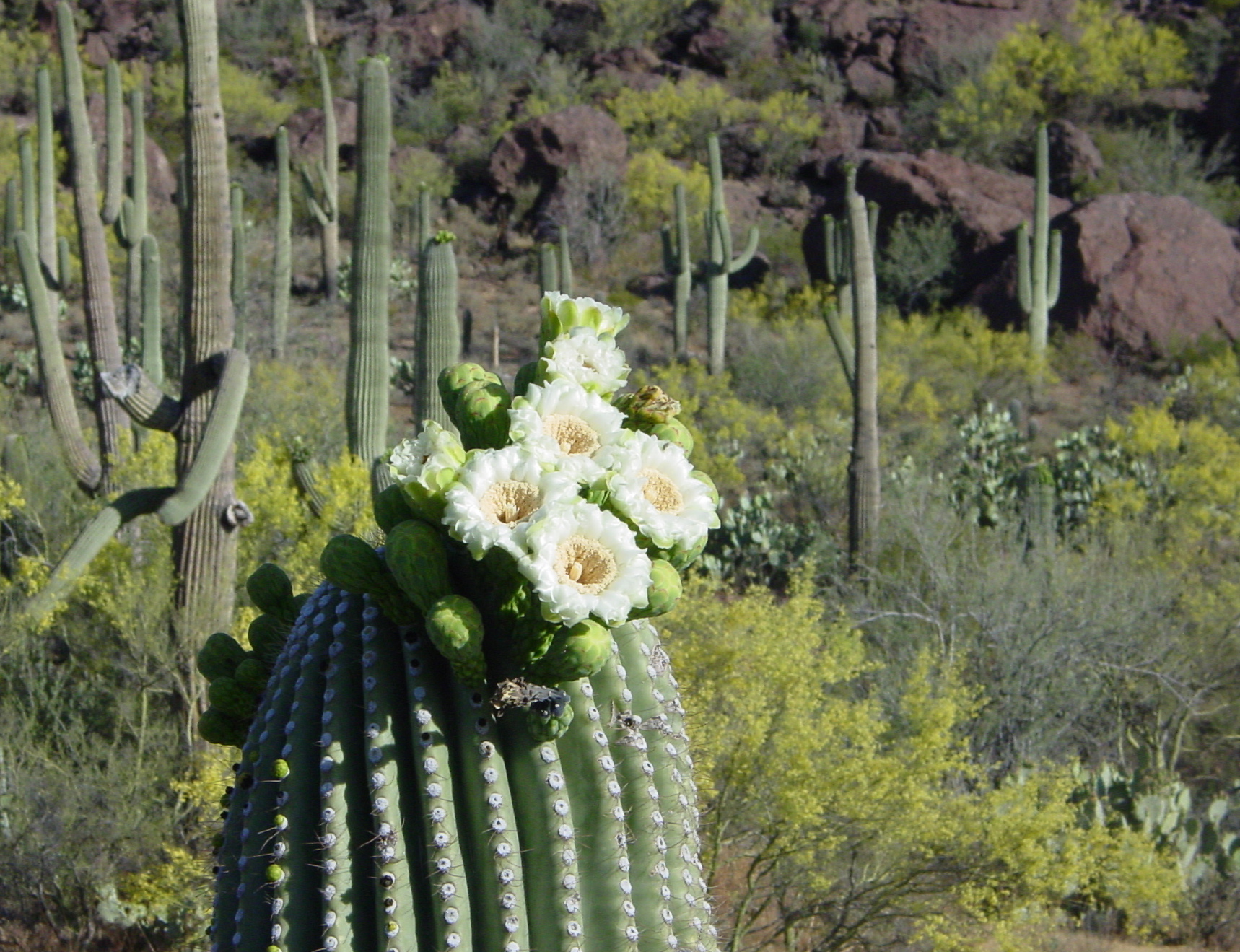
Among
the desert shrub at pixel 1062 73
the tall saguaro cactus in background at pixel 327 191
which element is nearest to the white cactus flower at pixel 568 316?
the tall saguaro cactus in background at pixel 327 191

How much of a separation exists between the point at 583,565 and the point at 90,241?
9.82 meters

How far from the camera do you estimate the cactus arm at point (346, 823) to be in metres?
2.28

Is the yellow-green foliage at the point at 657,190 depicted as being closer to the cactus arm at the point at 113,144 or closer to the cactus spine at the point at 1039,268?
the cactus spine at the point at 1039,268

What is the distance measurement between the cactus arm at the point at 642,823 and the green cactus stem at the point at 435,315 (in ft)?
15.4

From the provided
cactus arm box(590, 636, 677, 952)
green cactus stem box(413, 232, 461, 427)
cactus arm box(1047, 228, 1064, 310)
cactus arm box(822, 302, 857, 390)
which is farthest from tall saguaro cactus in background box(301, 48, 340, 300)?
cactus arm box(590, 636, 677, 952)

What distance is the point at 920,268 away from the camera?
2534cm

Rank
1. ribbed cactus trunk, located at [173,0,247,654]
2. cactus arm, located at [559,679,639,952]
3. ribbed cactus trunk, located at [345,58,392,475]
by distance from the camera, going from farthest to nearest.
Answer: ribbed cactus trunk, located at [345,58,392,475] < ribbed cactus trunk, located at [173,0,247,654] < cactus arm, located at [559,679,639,952]

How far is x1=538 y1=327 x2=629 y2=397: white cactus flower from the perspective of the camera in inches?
99.5

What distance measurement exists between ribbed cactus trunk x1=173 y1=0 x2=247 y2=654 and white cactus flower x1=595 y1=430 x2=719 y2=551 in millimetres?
4438

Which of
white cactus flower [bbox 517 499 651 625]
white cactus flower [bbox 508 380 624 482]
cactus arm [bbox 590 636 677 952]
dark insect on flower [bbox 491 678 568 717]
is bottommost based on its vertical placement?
cactus arm [bbox 590 636 677 952]

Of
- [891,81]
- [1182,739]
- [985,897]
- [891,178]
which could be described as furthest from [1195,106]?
Result: [985,897]

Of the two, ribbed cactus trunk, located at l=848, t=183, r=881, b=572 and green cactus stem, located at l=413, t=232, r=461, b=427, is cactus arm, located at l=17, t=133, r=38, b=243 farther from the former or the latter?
ribbed cactus trunk, located at l=848, t=183, r=881, b=572

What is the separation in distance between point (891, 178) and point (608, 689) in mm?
26740

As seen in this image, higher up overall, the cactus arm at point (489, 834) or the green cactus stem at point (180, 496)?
the cactus arm at point (489, 834)
